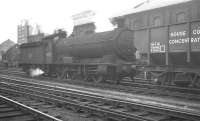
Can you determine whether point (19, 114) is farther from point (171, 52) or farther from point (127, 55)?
point (127, 55)

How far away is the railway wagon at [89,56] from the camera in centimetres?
1295

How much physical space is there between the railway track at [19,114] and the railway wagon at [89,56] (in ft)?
20.3

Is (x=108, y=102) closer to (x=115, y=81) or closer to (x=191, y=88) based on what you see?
(x=191, y=88)

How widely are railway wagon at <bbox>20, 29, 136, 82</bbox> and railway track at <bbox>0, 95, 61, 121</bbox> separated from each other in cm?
620

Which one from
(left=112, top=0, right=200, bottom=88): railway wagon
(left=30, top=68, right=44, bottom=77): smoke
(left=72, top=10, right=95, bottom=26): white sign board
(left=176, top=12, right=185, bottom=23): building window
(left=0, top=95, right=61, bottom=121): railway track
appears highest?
(left=72, top=10, right=95, bottom=26): white sign board

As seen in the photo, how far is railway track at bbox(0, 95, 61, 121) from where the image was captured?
5.92 m

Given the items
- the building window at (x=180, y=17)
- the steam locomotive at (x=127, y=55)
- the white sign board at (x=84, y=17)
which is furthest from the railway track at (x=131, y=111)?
the white sign board at (x=84, y=17)

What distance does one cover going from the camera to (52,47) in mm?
17516

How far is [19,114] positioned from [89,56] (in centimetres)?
868

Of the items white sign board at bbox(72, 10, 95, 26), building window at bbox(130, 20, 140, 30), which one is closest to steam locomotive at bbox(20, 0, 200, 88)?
building window at bbox(130, 20, 140, 30)

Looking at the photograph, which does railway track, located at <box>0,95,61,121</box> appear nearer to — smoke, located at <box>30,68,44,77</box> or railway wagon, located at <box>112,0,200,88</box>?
railway wagon, located at <box>112,0,200,88</box>

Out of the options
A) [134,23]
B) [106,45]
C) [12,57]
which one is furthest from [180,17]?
[12,57]

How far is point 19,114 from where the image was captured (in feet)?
20.9

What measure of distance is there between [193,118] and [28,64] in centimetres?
1667
